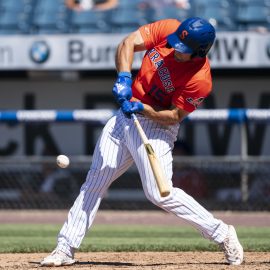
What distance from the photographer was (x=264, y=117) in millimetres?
11867

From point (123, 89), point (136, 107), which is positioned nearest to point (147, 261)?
point (136, 107)

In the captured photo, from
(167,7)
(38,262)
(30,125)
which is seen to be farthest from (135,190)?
(38,262)

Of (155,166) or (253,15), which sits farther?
(253,15)

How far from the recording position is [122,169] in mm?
6363

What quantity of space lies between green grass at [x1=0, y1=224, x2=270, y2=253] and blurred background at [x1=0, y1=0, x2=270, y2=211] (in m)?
2.37

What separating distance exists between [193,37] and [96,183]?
1286mm

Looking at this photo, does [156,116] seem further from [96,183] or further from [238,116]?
[238,116]

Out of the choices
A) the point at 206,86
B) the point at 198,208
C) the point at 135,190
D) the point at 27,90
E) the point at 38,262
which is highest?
the point at 206,86

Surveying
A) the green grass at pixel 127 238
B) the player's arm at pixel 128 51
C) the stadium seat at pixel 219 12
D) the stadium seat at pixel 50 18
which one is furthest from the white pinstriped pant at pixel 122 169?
the stadium seat at pixel 50 18

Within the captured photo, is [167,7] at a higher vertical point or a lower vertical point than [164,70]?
lower

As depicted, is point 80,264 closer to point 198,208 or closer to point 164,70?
point 198,208

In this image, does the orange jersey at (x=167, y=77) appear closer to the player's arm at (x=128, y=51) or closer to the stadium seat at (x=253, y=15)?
the player's arm at (x=128, y=51)

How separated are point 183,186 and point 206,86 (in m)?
6.11

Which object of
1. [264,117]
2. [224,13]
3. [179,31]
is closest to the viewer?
[179,31]
